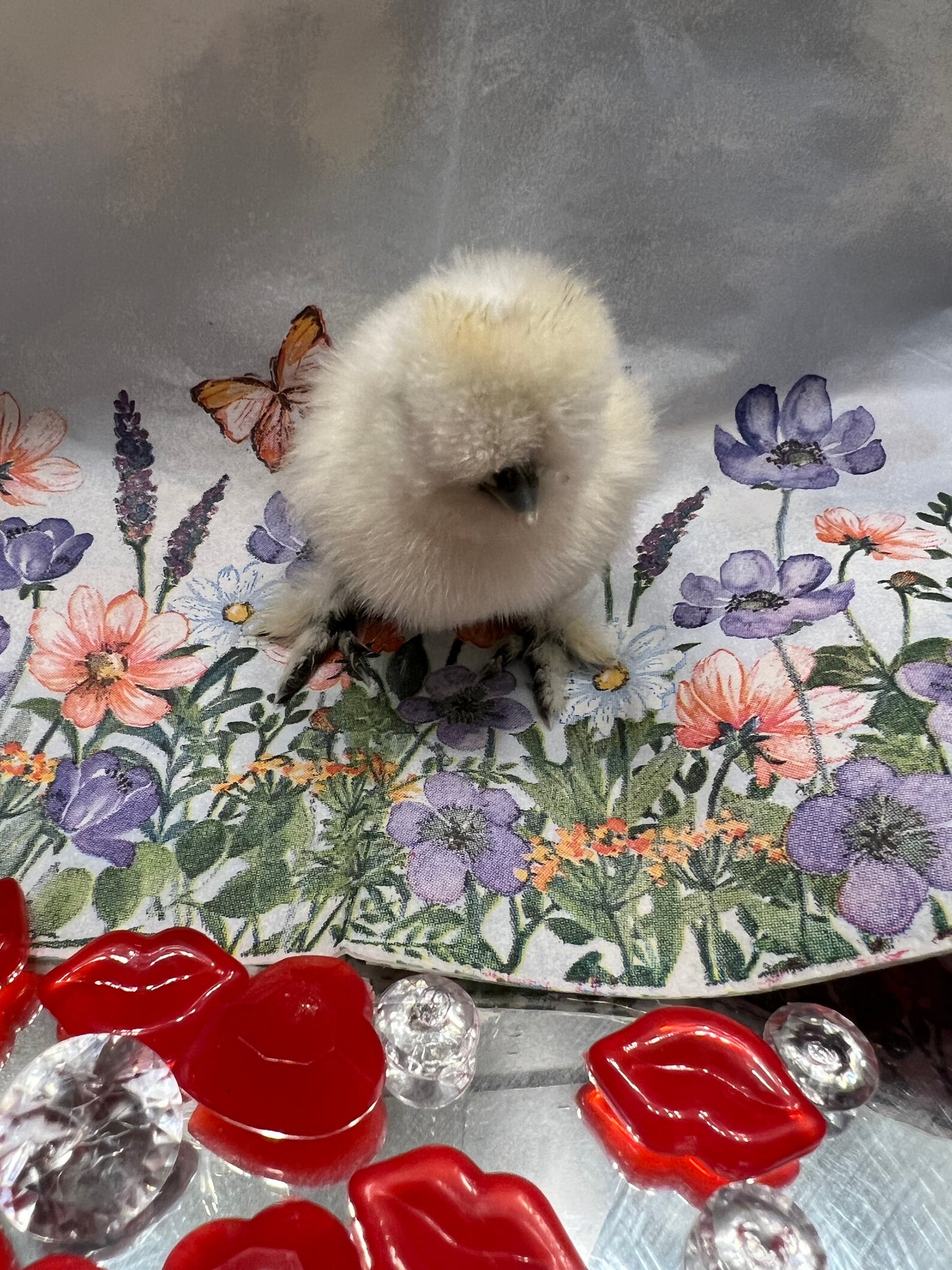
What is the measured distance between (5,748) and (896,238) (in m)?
1.05

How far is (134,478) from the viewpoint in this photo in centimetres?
103

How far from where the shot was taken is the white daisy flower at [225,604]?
912mm

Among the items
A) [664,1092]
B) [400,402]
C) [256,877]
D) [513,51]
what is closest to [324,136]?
[513,51]

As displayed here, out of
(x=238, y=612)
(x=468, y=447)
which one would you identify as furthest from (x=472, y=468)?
(x=238, y=612)

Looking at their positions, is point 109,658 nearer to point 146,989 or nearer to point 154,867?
point 154,867

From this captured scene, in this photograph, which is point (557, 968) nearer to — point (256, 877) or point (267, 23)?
point (256, 877)

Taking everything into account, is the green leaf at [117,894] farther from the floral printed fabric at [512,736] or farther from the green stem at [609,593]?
the green stem at [609,593]

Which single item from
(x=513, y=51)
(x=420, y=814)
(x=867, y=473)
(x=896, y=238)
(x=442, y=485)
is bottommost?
(x=420, y=814)

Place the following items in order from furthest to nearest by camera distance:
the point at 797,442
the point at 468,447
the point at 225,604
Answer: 1. the point at 797,442
2. the point at 225,604
3. the point at 468,447

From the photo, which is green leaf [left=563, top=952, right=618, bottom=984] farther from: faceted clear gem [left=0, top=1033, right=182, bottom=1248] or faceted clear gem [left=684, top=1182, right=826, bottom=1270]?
faceted clear gem [left=0, top=1033, right=182, bottom=1248]

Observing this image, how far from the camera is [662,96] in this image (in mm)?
996

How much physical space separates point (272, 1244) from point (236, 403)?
832 mm

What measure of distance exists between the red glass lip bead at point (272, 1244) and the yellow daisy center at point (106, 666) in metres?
0.48

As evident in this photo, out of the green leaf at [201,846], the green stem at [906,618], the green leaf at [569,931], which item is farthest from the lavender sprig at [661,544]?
the green leaf at [201,846]
